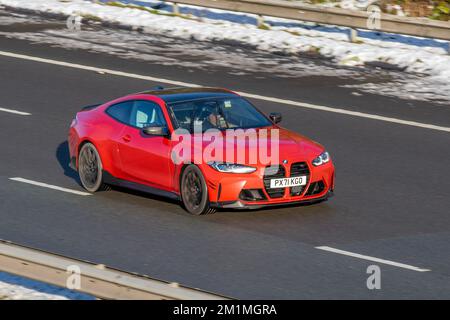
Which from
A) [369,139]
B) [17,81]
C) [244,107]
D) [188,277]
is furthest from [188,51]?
[188,277]

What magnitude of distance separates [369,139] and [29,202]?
5.91 m

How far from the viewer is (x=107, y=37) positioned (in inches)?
1008

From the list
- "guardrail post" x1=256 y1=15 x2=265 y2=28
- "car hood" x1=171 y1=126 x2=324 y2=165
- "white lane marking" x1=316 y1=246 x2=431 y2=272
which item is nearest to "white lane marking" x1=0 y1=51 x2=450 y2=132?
"guardrail post" x1=256 y1=15 x2=265 y2=28

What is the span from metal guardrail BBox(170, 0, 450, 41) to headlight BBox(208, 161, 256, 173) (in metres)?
10.8

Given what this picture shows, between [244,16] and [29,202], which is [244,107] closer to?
[29,202]

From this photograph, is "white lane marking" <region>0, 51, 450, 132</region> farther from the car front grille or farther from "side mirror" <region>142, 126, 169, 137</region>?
"side mirror" <region>142, 126, 169, 137</region>

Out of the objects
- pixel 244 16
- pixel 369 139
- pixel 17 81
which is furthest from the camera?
pixel 244 16

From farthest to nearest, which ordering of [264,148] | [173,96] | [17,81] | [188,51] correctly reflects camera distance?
[188,51], [17,81], [173,96], [264,148]

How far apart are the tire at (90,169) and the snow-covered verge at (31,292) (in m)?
4.08

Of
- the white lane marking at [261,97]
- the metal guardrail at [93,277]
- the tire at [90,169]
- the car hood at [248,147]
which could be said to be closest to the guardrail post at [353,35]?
the white lane marking at [261,97]

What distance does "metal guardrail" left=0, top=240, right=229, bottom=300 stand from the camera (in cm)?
901

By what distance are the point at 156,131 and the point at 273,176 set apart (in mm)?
1597

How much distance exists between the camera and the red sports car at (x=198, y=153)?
13.7 m

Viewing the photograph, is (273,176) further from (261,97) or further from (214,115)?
(261,97)
